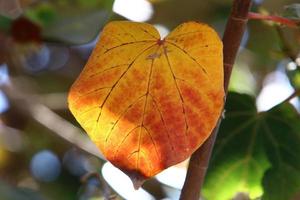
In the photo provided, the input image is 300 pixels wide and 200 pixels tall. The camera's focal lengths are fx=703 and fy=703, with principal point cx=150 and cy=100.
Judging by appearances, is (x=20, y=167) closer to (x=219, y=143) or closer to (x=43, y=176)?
(x=43, y=176)

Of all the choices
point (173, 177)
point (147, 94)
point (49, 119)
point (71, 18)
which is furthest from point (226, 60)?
point (49, 119)

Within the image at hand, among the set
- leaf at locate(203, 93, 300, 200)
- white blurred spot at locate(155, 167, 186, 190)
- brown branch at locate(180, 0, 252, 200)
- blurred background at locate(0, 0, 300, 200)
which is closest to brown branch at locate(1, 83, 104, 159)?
blurred background at locate(0, 0, 300, 200)

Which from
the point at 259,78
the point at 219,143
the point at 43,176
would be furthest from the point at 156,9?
the point at 219,143

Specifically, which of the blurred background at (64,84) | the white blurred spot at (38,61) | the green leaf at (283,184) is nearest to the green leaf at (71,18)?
the blurred background at (64,84)

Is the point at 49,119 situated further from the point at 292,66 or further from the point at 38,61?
the point at 292,66

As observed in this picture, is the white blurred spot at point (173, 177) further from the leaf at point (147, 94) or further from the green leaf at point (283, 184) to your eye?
the leaf at point (147, 94)

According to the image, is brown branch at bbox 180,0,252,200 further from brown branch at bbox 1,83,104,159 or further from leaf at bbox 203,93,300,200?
brown branch at bbox 1,83,104,159

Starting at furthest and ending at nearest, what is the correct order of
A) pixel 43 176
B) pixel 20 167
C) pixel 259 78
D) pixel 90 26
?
pixel 259 78 → pixel 20 167 → pixel 43 176 → pixel 90 26
